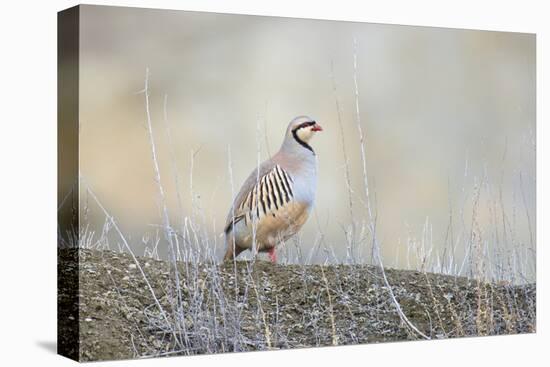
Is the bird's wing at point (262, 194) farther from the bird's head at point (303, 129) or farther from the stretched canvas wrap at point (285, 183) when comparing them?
the bird's head at point (303, 129)

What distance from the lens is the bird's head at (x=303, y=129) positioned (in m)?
8.97

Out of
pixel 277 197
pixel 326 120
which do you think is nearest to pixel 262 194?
pixel 277 197

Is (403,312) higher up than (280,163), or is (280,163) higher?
(280,163)

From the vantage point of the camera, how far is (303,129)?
29.6 ft

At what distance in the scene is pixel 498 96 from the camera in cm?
986

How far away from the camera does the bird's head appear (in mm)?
8969

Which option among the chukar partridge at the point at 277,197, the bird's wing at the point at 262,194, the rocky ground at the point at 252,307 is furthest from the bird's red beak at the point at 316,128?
the rocky ground at the point at 252,307

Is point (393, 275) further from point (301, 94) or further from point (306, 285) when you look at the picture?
point (301, 94)

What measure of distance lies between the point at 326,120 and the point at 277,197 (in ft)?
2.44

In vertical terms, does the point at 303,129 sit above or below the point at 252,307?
above

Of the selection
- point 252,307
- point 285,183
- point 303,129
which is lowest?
point 252,307

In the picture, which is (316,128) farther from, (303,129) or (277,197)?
(277,197)

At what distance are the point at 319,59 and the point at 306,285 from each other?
1.79m

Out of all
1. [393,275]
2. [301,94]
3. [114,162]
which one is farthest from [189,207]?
[393,275]
